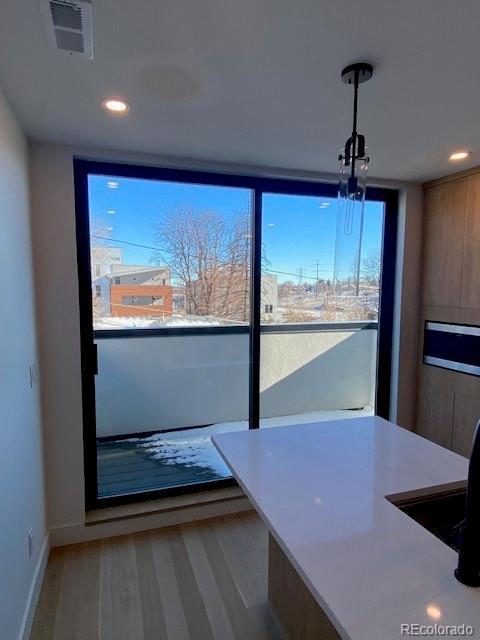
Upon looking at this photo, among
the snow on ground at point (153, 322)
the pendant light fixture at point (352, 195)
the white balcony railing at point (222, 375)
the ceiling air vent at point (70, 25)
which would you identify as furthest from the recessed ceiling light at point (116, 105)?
the white balcony railing at point (222, 375)

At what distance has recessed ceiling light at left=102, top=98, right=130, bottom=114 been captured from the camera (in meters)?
1.76

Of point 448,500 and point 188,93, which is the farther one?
point 188,93

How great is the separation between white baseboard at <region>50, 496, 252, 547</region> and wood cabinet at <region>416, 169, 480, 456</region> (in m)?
1.69

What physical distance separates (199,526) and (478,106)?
9.74 feet

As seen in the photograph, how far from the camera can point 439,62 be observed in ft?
4.70

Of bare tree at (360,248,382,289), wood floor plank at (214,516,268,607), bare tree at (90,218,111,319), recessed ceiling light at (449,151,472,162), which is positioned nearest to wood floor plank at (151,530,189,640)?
wood floor plank at (214,516,268,607)

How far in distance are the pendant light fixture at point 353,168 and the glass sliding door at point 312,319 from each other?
4.63ft

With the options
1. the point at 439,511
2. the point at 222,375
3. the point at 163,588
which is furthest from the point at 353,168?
the point at 163,588

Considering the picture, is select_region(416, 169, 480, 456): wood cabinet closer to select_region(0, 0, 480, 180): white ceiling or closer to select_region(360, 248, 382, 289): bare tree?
select_region(360, 248, 382, 289): bare tree

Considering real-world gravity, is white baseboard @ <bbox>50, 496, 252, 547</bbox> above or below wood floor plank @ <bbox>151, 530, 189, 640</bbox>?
above

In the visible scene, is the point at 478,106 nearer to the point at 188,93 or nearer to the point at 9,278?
the point at 188,93

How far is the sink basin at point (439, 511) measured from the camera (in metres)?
1.40

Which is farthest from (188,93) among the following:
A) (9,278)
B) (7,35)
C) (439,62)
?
(9,278)

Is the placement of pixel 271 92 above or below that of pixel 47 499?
above
